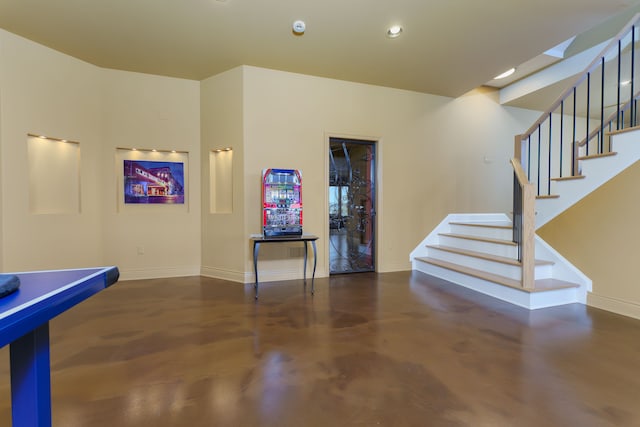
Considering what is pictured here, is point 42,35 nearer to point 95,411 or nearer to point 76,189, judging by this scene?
point 76,189

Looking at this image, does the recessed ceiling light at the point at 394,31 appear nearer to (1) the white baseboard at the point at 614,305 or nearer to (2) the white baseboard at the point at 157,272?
(1) the white baseboard at the point at 614,305

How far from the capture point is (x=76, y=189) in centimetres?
413

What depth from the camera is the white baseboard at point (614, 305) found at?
9.32 ft

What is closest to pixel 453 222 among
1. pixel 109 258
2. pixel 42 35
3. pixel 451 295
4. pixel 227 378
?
pixel 451 295

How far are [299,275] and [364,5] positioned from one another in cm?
355

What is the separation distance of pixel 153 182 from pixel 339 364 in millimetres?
4104

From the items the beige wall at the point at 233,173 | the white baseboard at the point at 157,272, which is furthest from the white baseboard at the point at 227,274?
the white baseboard at the point at 157,272

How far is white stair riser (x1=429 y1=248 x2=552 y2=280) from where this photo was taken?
3.48 m

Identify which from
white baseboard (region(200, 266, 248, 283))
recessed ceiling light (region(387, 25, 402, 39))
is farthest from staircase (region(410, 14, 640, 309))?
white baseboard (region(200, 266, 248, 283))

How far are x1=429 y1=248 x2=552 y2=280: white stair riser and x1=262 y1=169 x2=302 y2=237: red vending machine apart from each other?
2.52 metres

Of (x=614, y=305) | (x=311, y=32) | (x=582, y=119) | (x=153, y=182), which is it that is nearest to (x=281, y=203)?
(x=311, y=32)

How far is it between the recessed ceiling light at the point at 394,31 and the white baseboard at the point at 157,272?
14.3 feet

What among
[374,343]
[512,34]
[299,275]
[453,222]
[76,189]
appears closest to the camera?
[374,343]

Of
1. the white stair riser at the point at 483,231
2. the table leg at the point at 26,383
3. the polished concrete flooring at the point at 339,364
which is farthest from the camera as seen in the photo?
the white stair riser at the point at 483,231
